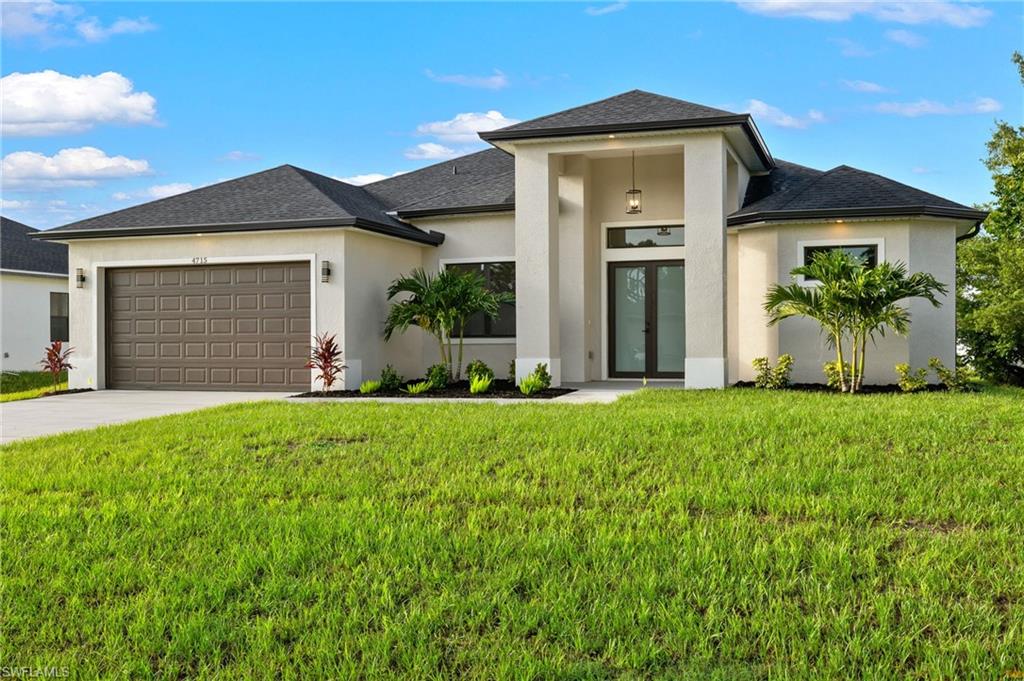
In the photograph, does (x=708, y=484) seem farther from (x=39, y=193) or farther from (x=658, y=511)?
(x=39, y=193)

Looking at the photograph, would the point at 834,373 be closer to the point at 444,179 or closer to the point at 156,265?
the point at 444,179

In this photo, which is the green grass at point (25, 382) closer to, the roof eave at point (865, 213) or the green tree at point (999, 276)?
the roof eave at point (865, 213)

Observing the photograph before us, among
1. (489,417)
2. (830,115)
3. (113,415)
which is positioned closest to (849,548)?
(489,417)

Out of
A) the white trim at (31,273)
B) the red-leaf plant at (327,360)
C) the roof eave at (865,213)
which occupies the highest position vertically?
the roof eave at (865,213)

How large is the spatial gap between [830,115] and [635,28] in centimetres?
615

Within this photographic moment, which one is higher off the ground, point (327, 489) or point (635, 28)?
point (635, 28)

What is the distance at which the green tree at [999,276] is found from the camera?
20.5 metres

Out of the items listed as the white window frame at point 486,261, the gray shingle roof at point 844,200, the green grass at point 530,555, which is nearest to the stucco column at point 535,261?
the white window frame at point 486,261

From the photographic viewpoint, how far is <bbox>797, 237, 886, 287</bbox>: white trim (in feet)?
50.3

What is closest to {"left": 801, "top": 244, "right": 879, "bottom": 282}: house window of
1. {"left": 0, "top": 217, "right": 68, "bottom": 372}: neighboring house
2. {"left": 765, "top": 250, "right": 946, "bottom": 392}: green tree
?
{"left": 765, "top": 250, "right": 946, "bottom": 392}: green tree

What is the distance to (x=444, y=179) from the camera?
69.4ft

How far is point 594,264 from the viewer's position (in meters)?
17.5

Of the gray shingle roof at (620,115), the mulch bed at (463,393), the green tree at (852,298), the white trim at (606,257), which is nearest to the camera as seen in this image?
the green tree at (852,298)

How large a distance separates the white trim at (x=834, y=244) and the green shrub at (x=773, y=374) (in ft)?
4.89
